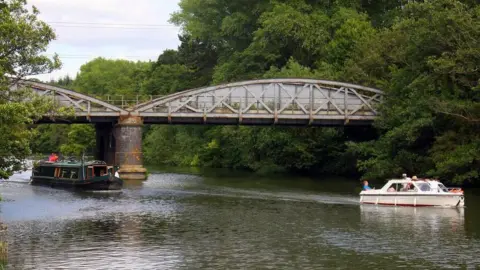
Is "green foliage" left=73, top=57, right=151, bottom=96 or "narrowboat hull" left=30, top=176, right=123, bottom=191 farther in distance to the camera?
"green foliage" left=73, top=57, right=151, bottom=96

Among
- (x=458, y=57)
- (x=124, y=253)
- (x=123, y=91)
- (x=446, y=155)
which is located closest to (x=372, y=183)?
(x=446, y=155)

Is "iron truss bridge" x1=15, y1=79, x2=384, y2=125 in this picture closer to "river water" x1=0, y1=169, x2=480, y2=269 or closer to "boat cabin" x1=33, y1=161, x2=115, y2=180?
"boat cabin" x1=33, y1=161, x2=115, y2=180

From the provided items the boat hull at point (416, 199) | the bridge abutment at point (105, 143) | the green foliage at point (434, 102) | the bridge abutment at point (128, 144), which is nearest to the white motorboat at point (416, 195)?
the boat hull at point (416, 199)

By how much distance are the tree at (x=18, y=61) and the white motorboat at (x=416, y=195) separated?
76.6 feet

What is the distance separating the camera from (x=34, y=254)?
105 feet

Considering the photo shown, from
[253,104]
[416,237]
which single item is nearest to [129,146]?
[253,104]

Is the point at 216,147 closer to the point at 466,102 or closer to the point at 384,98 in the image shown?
the point at 384,98

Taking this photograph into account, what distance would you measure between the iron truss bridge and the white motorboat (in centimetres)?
2436

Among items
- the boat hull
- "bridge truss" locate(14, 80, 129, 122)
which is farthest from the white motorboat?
"bridge truss" locate(14, 80, 129, 122)

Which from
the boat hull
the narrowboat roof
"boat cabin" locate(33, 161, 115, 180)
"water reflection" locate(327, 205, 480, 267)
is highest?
the narrowboat roof

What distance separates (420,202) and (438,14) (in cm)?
1775

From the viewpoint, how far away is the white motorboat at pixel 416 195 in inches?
1934

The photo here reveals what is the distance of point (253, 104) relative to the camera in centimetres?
7738

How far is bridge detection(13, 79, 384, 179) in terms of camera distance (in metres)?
73.8
